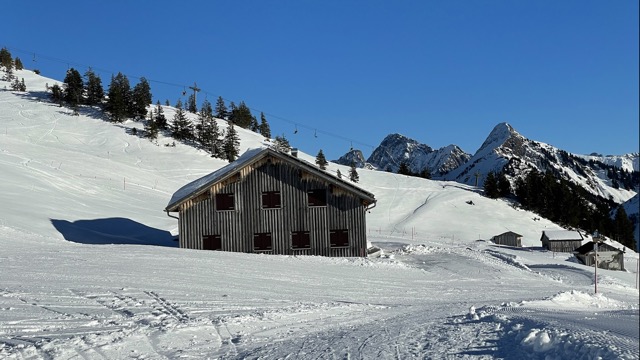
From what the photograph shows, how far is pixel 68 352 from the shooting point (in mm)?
8867

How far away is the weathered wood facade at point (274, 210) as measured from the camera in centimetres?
3152

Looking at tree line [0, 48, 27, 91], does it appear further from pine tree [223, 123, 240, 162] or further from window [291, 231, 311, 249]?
window [291, 231, 311, 249]

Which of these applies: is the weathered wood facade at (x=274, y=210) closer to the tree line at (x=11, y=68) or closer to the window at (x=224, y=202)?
the window at (x=224, y=202)

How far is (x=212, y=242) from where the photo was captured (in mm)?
31562

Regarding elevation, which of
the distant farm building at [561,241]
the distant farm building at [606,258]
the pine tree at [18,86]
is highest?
the pine tree at [18,86]

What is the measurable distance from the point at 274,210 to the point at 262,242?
78.7 inches

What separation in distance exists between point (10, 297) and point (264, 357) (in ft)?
28.8

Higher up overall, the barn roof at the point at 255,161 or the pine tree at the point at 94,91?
the pine tree at the point at 94,91

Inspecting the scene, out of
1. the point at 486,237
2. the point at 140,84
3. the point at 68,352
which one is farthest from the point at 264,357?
the point at 140,84

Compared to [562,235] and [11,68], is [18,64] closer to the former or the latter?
[11,68]

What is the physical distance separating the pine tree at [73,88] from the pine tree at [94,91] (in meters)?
1.62

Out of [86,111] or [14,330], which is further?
[86,111]

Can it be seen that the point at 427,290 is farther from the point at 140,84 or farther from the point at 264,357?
the point at 140,84

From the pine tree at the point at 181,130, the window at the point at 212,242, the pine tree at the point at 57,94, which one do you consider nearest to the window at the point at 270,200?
the window at the point at 212,242
